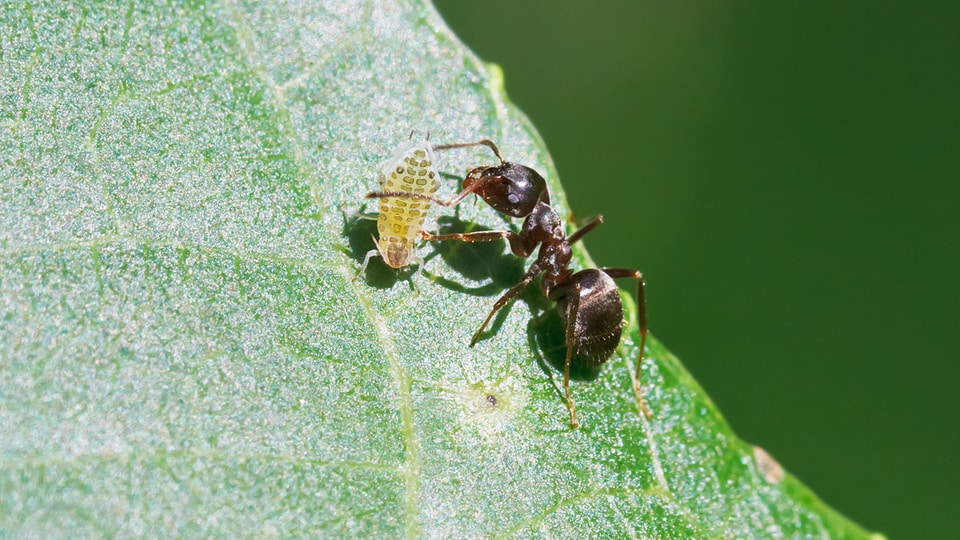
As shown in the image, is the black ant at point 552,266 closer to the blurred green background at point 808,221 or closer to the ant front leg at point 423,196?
the ant front leg at point 423,196

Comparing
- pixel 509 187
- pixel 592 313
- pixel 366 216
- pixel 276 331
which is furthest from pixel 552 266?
pixel 276 331

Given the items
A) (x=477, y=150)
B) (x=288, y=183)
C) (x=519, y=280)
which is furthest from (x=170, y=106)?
(x=519, y=280)

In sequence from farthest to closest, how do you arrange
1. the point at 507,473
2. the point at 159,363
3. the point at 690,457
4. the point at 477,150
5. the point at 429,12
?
the point at 477,150 → the point at 429,12 → the point at 690,457 → the point at 507,473 → the point at 159,363

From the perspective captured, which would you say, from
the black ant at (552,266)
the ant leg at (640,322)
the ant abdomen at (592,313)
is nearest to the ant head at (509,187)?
the black ant at (552,266)

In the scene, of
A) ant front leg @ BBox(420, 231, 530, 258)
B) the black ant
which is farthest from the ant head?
ant front leg @ BBox(420, 231, 530, 258)

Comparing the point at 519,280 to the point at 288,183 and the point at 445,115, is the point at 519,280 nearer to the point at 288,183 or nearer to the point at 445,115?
the point at 445,115

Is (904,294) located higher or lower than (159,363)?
higher

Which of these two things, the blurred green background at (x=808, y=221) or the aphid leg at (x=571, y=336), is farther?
the blurred green background at (x=808, y=221)

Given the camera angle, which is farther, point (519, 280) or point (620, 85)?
point (620, 85)

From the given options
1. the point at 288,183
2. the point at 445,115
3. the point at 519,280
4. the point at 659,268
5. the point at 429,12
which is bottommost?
the point at 659,268
